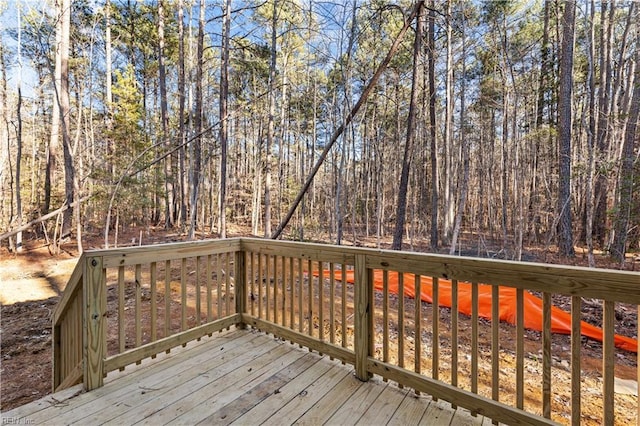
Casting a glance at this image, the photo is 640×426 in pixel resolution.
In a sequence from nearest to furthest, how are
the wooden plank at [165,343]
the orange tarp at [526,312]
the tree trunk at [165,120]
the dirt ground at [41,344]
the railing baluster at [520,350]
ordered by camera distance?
1. the railing baluster at [520,350]
2. the wooden plank at [165,343]
3. the dirt ground at [41,344]
4. the orange tarp at [526,312]
5. the tree trunk at [165,120]

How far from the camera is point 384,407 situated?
175 centimetres

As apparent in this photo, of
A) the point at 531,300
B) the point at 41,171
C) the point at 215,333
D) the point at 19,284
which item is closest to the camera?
the point at 215,333

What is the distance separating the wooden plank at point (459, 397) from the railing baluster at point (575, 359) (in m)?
0.14

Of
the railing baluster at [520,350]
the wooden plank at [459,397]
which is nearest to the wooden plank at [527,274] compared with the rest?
the railing baluster at [520,350]

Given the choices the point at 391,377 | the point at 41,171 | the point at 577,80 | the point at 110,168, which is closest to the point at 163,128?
the point at 110,168

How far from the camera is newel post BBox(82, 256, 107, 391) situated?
1.85 meters

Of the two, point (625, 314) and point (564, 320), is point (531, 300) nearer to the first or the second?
point (564, 320)

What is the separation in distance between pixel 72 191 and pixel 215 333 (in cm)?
871

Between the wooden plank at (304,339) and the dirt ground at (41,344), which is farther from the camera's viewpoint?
the dirt ground at (41,344)

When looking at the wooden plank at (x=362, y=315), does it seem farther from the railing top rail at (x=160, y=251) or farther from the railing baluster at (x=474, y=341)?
the railing top rail at (x=160, y=251)

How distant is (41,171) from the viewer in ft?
50.4

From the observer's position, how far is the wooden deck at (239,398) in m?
1.63

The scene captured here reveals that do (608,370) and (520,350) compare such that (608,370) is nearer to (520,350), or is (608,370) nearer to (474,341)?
(520,350)

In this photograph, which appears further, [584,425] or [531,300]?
[531,300]
